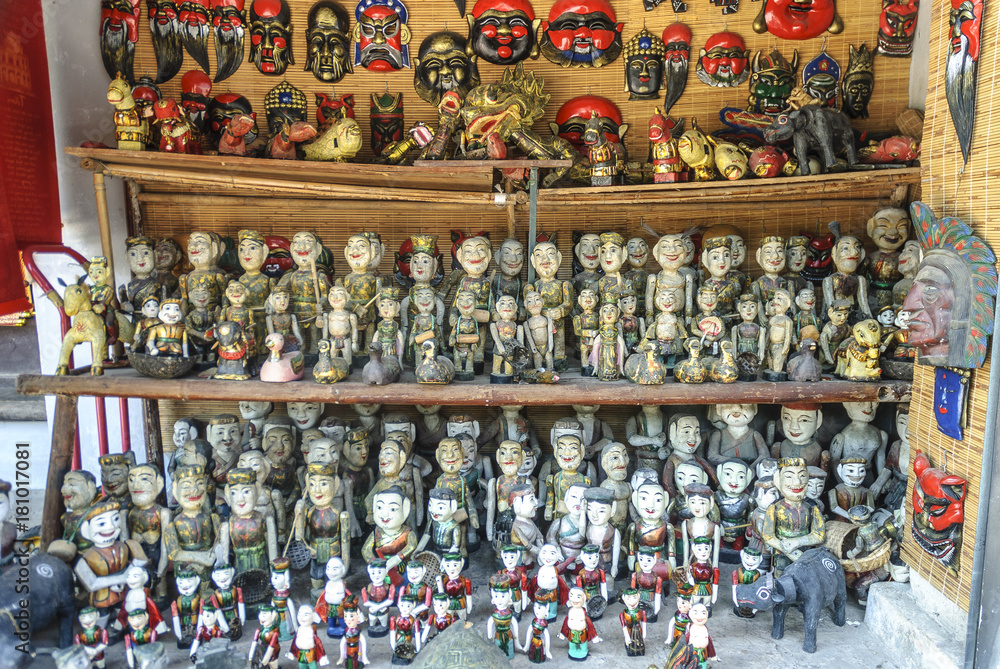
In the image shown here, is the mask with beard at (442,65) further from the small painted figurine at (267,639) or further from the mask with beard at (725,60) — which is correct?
the small painted figurine at (267,639)

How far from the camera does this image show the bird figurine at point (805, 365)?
176 inches

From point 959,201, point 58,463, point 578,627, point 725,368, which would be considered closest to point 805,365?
point 725,368

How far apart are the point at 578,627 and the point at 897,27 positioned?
16.1 ft

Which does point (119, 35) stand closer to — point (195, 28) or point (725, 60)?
point (195, 28)

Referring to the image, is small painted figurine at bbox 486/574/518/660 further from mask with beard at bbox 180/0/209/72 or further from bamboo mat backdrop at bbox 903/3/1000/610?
mask with beard at bbox 180/0/209/72

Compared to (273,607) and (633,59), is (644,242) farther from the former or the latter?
(273,607)

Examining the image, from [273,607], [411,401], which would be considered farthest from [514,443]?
[273,607]

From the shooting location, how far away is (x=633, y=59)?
18.0ft

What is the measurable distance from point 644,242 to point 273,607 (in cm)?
355

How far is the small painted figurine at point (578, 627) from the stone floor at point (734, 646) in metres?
0.08

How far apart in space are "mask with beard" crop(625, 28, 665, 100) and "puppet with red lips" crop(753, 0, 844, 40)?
867 millimetres

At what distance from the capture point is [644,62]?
17.9 feet

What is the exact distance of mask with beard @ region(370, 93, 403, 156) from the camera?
5453mm

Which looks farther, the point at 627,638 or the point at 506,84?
the point at 506,84
